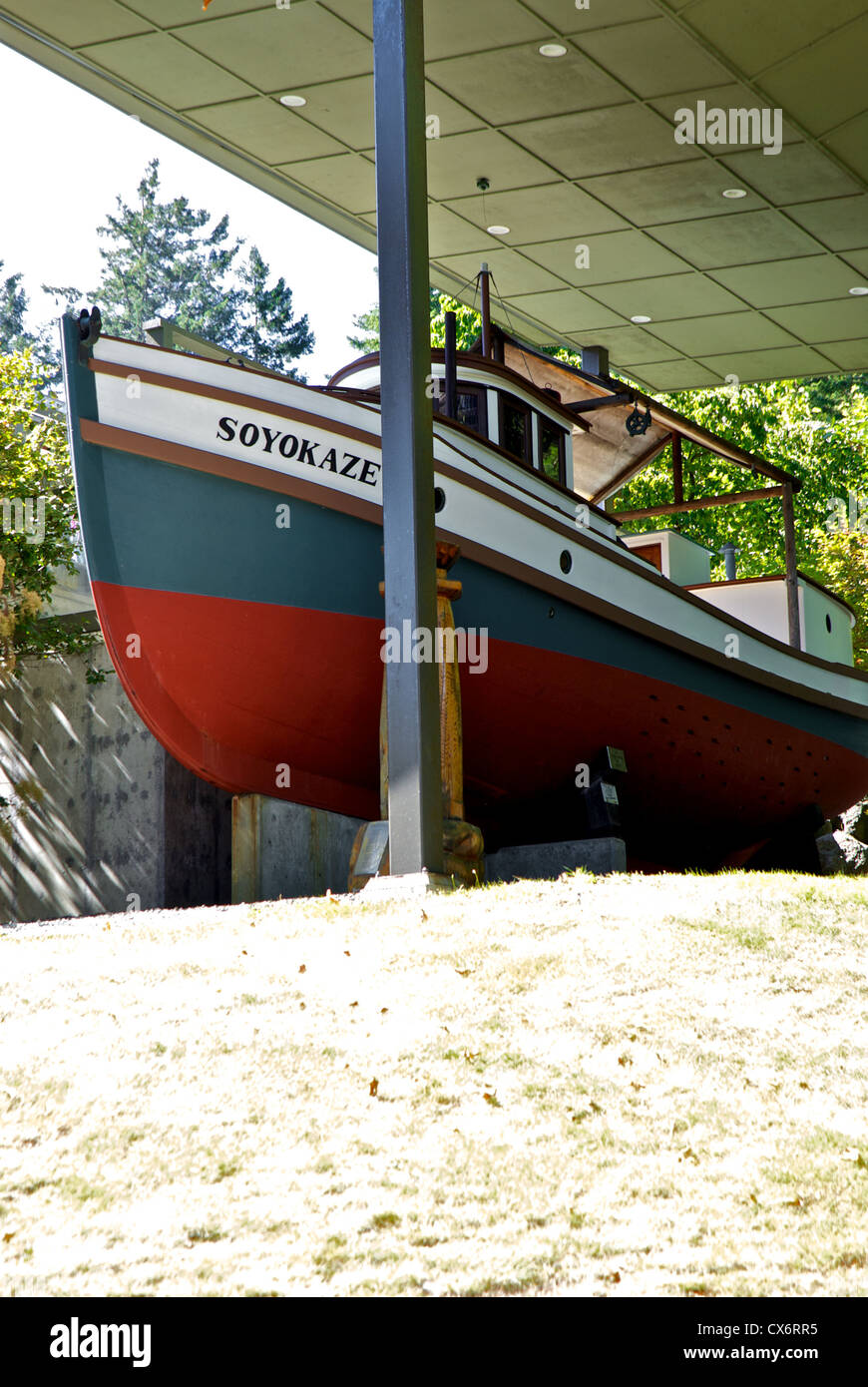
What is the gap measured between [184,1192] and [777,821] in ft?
38.8

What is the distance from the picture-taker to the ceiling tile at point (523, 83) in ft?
32.7

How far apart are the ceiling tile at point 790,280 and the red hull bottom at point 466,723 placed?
13.6 ft

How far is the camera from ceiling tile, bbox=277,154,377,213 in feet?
38.7

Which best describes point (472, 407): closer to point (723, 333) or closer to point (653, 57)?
point (653, 57)

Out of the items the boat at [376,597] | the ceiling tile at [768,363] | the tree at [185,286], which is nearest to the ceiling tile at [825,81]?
the boat at [376,597]

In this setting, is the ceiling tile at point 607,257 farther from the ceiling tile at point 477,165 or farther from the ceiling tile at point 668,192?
the ceiling tile at point 477,165

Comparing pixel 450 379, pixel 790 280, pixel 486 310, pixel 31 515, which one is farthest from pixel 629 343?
pixel 31 515

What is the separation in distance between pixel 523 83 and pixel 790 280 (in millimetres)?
4390

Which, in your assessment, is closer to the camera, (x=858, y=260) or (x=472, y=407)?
(x=472, y=407)

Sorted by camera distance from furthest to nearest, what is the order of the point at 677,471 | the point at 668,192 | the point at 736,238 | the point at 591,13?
the point at 677,471 < the point at 736,238 < the point at 668,192 < the point at 591,13

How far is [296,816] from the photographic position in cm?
991

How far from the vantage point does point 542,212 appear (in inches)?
485

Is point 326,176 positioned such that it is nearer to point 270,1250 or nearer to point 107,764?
point 107,764

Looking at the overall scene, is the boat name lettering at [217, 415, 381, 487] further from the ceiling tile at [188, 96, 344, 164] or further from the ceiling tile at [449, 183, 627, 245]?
the ceiling tile at [449, 183, 627, 245]
